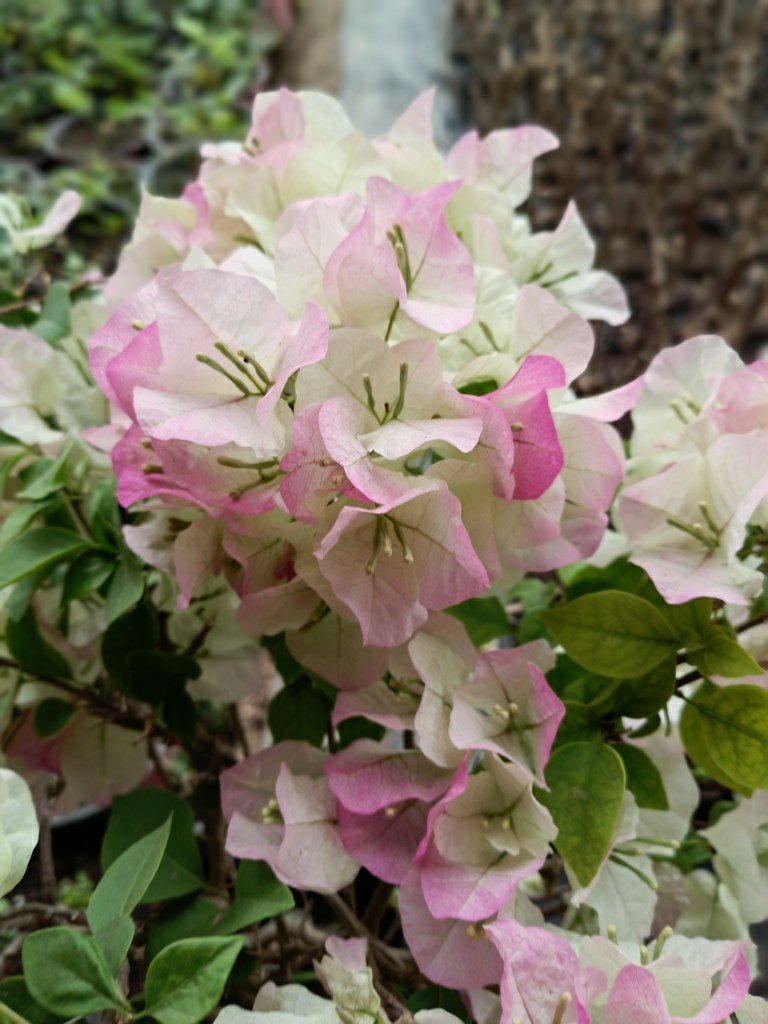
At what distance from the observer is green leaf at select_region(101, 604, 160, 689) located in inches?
19.1

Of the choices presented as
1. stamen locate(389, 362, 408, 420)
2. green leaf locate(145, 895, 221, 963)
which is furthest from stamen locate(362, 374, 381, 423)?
green leaf locate(145, 895, 221, 963)

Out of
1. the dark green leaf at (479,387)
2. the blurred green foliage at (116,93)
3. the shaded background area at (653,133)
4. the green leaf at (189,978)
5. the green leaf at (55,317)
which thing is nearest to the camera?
the green leaf at (189,978)

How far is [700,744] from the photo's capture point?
44 cm

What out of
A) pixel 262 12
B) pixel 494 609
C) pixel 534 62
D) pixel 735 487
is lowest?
pixel 262 12

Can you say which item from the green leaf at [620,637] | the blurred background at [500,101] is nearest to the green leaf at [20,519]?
the green leaf at [620,637]

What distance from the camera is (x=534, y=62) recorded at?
7.08 ft

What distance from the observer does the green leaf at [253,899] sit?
16.3 inches

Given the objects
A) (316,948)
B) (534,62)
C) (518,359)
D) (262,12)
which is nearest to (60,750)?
(316,948)

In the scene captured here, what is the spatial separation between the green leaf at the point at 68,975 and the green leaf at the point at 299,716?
6.8 inches

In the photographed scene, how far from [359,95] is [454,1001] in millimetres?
2200

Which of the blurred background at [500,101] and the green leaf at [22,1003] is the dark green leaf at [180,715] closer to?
the green leaf at [22,1003]

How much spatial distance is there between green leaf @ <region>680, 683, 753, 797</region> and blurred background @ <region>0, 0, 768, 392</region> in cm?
73

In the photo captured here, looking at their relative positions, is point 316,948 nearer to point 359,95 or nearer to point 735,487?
point 735,487

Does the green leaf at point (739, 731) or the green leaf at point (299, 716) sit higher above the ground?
the green leaf at point (739, 731)
